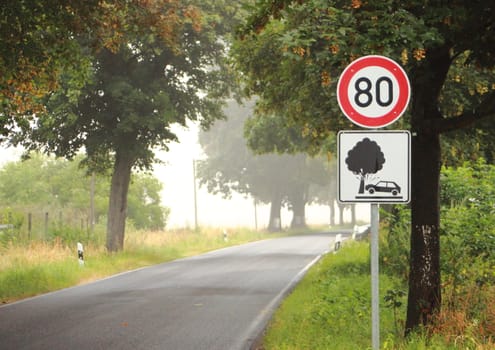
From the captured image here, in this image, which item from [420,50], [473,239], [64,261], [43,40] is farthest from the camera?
[64,261]

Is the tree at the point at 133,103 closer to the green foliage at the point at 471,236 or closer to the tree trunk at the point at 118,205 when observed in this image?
the tree trunk at the point at 118,205

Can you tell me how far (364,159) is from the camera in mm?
6289

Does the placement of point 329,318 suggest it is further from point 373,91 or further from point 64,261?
point 64,261

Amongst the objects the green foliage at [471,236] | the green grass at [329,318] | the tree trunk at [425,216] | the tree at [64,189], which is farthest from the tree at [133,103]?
the tree trunk at [425,216]

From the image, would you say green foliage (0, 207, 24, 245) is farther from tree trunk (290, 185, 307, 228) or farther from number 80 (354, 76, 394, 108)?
tree trunk (290, 185, 307, 228)

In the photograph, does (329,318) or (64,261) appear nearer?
(329,318)

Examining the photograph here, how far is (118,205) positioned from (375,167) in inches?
752

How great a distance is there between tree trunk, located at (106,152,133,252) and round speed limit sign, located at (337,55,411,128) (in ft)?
59.3

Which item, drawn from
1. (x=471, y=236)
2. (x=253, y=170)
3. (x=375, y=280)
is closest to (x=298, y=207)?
(x=253, y=170)

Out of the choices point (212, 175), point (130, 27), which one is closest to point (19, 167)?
point (212, 175)

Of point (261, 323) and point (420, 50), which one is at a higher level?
point (420, 50)

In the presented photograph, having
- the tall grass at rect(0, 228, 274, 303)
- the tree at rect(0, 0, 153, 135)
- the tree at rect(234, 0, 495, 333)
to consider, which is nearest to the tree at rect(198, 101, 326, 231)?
the tall grass at rect(0, 228, 274, 303)

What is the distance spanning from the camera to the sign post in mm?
6270

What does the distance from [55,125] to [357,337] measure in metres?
16.3
